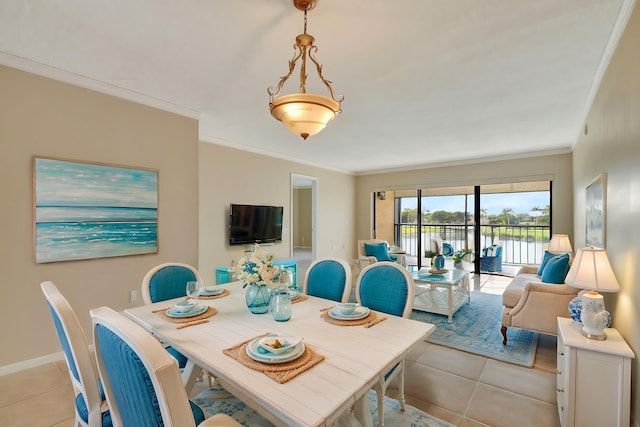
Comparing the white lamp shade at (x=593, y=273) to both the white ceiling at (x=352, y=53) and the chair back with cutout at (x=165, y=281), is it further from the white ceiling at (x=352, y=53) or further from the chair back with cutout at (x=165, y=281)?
the chair back with cutout at (x=165, y=281)

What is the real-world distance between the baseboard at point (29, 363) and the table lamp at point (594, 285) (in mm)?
4141

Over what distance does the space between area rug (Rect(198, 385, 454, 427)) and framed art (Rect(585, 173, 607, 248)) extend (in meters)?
2.01

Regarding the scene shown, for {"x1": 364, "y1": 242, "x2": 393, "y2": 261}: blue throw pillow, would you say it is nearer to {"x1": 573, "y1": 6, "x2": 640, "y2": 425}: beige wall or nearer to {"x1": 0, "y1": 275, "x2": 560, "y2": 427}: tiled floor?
{"x1": 0, "y1": 275, "x2": 560, "y2": 427}: tiled floor

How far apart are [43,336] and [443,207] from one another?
7567 millimetres

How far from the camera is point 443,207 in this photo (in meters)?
7.69

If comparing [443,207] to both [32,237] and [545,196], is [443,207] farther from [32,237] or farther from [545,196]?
[32,237]

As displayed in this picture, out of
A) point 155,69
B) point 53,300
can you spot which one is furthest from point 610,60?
point 53,300

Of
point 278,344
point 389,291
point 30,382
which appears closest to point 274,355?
point 278,344

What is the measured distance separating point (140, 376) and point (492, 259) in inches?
298

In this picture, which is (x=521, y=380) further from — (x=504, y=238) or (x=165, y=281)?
(x=504, y=238)

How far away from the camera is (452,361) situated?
2.88 m

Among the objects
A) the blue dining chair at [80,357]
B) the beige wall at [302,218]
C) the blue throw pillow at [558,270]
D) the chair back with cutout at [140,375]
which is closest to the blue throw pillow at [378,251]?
the blue throw pillow at [558,270]

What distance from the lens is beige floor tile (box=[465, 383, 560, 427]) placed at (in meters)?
2.04

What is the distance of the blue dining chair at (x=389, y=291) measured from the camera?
2080 millimetres
